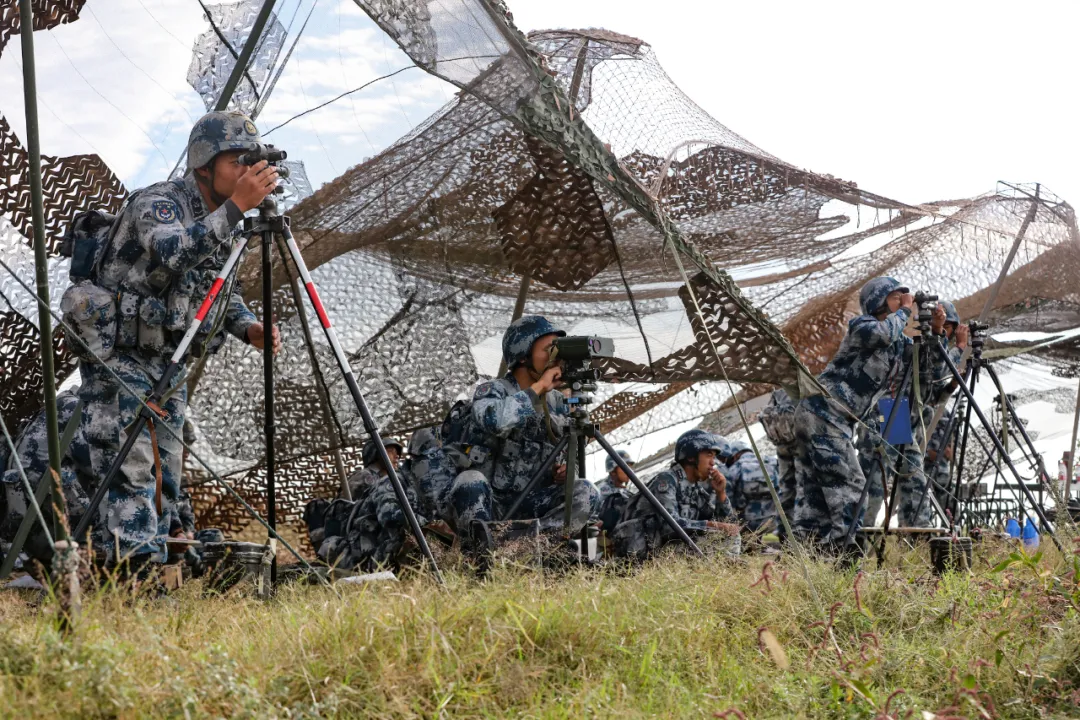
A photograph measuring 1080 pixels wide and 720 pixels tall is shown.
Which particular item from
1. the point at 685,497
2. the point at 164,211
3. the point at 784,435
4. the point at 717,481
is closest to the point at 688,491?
the point at 685,497

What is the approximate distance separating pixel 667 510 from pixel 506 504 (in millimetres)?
771

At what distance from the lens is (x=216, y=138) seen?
13.7ft

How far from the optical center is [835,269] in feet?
28.2

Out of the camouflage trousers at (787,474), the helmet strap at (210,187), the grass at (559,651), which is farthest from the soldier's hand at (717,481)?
the helmet strap at (210,187)

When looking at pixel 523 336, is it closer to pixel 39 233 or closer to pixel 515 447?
pixel 515 447

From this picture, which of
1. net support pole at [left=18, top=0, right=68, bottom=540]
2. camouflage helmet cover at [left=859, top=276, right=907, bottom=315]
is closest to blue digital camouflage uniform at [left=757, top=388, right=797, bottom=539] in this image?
camouflage helmet cover at [left=859, top=276, right=907, bottom=315]

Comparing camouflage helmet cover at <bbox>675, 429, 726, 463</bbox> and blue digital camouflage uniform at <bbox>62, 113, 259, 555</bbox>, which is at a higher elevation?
blue digital camouflage uniform at <bbox>62, 113, 259, 555</bbox>

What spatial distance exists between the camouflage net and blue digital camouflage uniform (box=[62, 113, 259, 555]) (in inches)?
33.0

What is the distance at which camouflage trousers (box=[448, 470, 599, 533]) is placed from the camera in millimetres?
4961

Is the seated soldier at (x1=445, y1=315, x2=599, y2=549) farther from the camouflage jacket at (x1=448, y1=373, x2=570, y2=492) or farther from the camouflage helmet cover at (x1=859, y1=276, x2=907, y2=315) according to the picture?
the camouflage helmet cover at (x1=859, y1=276, x2=907, y2=315)

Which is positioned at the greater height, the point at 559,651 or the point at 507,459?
the point at 507,459

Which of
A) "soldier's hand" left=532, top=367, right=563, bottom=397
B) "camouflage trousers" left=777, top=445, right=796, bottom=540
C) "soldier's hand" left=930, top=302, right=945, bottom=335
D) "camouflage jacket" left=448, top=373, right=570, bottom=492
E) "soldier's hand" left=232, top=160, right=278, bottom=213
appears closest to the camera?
"soldier's hand" left=232, top=160, right=278, bottom=213

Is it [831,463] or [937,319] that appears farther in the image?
[831,463]

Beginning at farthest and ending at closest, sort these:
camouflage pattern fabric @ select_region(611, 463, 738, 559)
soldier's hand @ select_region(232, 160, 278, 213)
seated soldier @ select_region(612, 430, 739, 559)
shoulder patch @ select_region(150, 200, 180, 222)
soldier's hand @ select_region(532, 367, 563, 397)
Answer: seated soldier @ select_region(612, 430, 739, 559) < camouflage pattern fabric @ select_region(611, 463, 738, 559) < soldier's hand @ select_region(532, 367, 563, 397) < shoulder patch @ select_region(150, 200, 180, 222) < soldier's hand @ select_region(232, 160, 278, 213)
